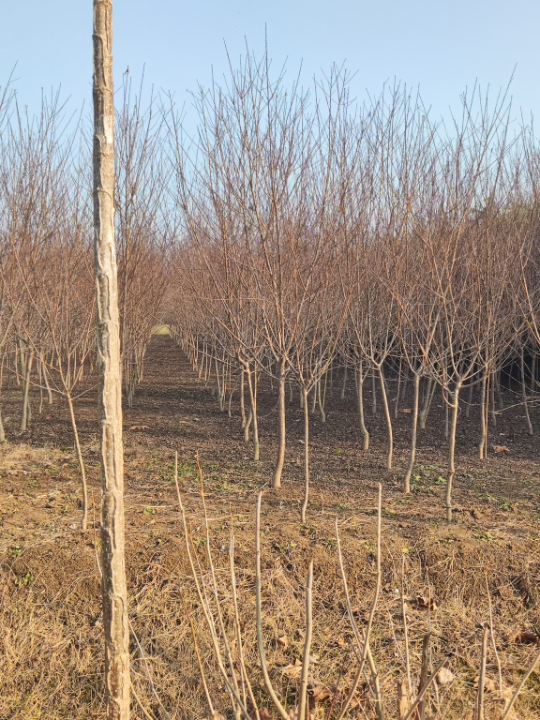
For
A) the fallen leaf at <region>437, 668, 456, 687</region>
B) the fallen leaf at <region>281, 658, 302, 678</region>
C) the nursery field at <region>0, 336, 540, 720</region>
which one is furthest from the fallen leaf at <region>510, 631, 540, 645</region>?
the fallen leaf at <region>281, 658, 302, 678</region>

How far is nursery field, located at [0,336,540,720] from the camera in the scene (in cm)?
309

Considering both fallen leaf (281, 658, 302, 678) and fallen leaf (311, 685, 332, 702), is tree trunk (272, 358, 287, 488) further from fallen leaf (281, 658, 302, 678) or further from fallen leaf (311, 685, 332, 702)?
fallen leaf (311, 685, 332, 702)

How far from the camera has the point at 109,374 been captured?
1.92 m

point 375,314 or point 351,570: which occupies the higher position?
point 375,314

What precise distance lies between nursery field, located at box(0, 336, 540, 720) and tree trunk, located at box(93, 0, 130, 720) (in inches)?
7.4

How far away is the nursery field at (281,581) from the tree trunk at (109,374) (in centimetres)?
19

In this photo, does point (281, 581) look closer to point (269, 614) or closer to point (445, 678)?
point (269, 614)

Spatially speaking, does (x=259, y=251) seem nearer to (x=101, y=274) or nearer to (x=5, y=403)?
(x=101, y=274)

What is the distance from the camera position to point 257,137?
14.8 ft

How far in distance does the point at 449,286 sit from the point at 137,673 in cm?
339

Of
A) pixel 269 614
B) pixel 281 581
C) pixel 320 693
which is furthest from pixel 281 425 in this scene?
Answer: pixel 320 693

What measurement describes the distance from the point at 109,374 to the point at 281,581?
8.01 feet

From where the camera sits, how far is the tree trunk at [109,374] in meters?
1.86

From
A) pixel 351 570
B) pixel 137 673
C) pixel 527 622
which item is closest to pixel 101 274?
pixel 137 673
